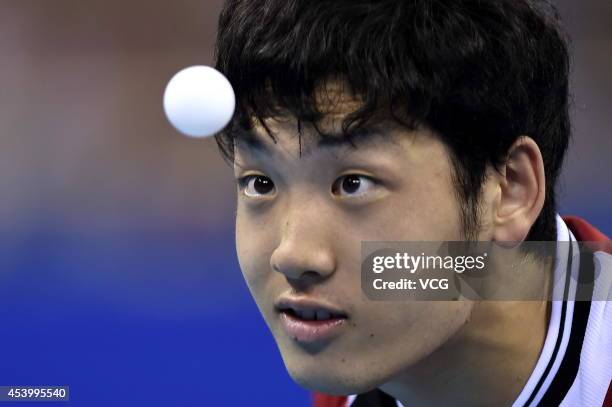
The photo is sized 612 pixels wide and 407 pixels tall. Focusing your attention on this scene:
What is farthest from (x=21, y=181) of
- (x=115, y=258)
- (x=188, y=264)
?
(x=188, y=264)

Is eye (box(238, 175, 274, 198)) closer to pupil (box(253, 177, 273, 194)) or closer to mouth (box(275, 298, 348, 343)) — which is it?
pupil (box(253, 177, 273, 194))

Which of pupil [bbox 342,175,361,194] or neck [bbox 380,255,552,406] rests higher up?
pupil [bbox 342,175,361,194]

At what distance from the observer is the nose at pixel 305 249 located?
2.96ft

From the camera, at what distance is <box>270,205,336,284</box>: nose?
903 millimetres

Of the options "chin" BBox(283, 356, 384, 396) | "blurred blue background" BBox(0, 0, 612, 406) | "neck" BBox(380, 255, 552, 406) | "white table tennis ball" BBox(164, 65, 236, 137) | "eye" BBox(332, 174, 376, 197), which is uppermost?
"blurred blue background" BBox(0, 0, 612, 406)

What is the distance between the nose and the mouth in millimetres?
31

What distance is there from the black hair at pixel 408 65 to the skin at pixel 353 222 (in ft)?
0.06

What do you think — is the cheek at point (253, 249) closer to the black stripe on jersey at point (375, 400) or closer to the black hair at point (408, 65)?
the black hair at point (408, 65)

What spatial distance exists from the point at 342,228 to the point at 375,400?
17.2 inches

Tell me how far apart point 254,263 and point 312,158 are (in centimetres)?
14

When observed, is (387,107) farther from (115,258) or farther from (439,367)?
(115,258)

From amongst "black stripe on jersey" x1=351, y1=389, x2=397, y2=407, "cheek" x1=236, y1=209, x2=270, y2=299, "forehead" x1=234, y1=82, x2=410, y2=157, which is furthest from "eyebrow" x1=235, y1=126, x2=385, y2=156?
"black stripe on jersey" x1=351, y1=389, x2=397, y2=407

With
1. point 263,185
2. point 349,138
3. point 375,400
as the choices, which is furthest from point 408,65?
point 375,400

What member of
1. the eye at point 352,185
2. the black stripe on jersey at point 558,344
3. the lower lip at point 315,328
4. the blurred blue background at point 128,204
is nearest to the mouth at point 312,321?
the lower lip at point 315,328
